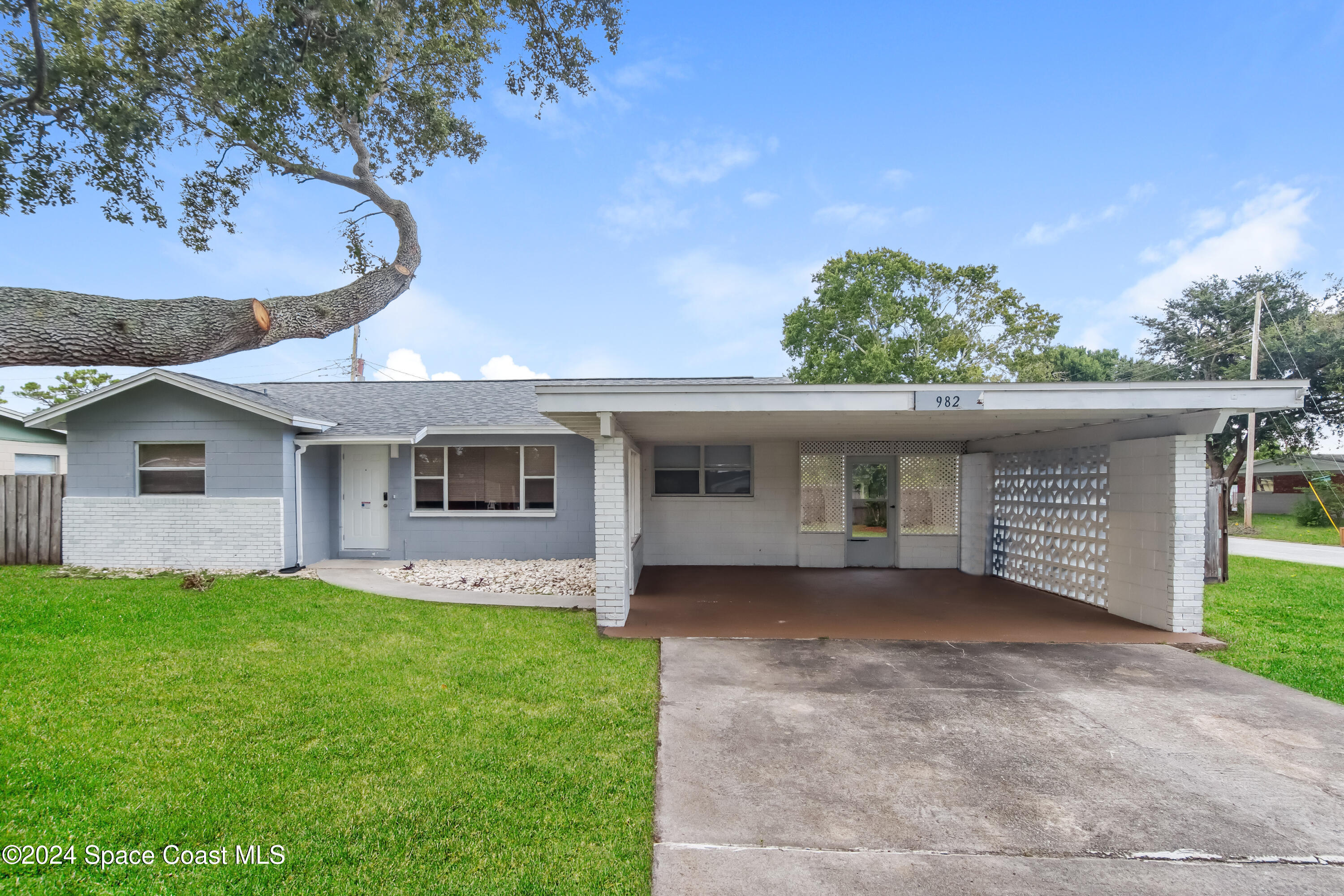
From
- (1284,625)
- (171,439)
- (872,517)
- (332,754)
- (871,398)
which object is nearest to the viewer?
(332,754)

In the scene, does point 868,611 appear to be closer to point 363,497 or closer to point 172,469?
point 363,497

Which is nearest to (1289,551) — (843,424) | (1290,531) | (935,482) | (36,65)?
(1290,531)

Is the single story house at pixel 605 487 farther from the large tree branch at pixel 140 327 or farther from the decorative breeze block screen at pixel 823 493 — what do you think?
the large tree branch at pixel 140 327

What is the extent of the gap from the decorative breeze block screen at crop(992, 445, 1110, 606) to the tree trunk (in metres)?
8.83

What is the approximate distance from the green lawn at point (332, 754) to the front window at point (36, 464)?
10.6m

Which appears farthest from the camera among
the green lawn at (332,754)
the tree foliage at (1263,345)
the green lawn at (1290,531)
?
the tree foliage at (1263,345)

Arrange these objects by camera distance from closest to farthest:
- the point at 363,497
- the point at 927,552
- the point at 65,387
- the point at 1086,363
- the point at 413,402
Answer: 1. the point at 927,552
2. the point at 363,497
3. the point at 413,402
4. the point at 65,387
5. the point at 1086,363

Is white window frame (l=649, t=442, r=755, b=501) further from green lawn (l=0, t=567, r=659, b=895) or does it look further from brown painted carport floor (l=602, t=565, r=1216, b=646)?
green lawn (l=0, t=567, r=659, b=895)

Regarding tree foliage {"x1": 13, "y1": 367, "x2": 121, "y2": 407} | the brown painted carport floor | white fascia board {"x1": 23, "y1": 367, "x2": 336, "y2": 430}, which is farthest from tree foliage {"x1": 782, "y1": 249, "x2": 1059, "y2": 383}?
tree foliage {"x1": 13, "y1": 367, "x2": 121, "y2": 407}

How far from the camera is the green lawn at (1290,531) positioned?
664 inches

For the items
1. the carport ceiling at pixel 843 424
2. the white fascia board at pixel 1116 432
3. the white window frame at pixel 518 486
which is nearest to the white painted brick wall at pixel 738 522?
the carport ceiling at pixel 843 424

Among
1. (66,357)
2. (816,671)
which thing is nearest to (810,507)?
(816,671)

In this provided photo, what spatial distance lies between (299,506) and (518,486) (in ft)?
11.9

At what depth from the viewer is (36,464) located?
14.1 m
